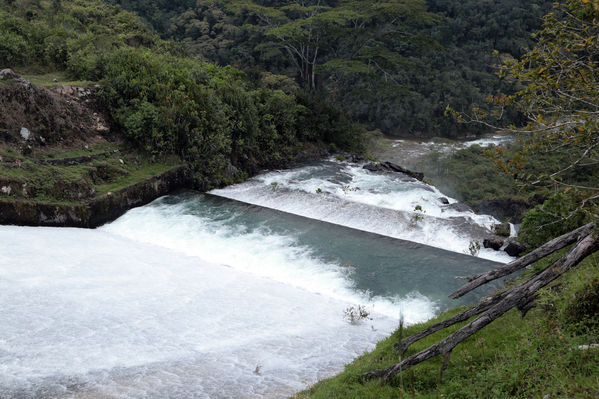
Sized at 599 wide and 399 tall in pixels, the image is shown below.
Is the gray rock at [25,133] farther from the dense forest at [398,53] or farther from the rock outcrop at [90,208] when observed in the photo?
the dense forest at [398,53]

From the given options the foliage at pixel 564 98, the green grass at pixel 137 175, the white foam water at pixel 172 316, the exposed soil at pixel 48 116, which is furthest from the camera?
the green grass at pixel 137 175

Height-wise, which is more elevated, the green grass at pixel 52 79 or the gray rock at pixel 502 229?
the green grass at pixel 52 79

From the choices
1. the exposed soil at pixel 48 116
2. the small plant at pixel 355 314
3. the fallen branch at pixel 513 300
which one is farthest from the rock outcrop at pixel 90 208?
the fallen branch at pixel 513 300

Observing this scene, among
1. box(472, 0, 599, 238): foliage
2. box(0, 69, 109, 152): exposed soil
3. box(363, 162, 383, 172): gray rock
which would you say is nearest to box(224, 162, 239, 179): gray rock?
box(0, 69, 109, 152): exposed soil

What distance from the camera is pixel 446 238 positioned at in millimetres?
11211

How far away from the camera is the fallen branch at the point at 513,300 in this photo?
4.05 m

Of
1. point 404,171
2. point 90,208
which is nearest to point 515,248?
point 404,171

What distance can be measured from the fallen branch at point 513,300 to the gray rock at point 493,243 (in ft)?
21.5

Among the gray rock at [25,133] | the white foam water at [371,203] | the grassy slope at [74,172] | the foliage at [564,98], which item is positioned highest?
the foliage at [564,98]

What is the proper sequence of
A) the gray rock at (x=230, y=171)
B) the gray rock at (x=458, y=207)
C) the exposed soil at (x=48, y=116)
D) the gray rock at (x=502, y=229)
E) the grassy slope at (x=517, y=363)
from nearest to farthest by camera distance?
the grassy slope at (x=517, y=363), the gray rock at (x=502, y=229), the exposed soil at (x=48, y=116), the gray rock at (x=458, y=207), the gray rock at (x=230, y=171)

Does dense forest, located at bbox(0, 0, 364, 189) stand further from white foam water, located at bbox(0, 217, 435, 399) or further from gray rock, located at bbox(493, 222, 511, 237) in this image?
gray rock, located at bbox(493, 222, 511, 237)

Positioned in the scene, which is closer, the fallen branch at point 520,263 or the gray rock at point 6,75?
the fallen branch at point 520,263

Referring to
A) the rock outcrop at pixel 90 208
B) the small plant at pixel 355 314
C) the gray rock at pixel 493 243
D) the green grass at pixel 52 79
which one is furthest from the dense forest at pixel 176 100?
the gray rock at pixel 493 243

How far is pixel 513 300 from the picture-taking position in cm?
416
